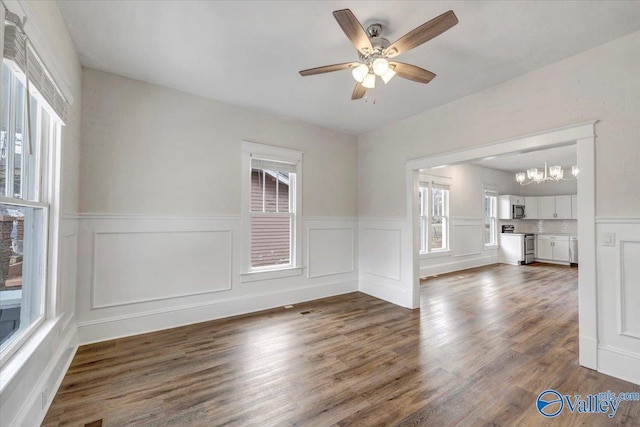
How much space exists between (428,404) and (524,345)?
1619mm

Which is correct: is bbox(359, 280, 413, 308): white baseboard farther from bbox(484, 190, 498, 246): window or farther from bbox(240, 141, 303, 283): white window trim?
bbox(484, 190, 498, 246): window

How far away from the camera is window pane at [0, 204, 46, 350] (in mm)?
1494

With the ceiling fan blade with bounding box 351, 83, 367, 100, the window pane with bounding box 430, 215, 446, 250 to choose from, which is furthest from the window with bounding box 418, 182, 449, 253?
the ceiling fan blade with bounding box 351, 83, 367, 100

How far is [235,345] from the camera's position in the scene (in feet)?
9.20

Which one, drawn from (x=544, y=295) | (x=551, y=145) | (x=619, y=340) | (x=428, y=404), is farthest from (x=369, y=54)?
(x=544, y=295)

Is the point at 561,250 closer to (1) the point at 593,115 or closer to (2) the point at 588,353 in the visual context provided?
(2) the point at 588,353

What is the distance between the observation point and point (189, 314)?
3326 mm

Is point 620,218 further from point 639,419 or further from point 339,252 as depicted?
point 339,252

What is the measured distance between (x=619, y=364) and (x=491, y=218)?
637 cm

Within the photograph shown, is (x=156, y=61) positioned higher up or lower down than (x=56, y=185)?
higher up

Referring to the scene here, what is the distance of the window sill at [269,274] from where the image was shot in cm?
375

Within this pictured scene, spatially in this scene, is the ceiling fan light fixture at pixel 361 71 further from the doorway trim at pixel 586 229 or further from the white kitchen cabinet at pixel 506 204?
the white kitchen cabinet at pixel 506 204

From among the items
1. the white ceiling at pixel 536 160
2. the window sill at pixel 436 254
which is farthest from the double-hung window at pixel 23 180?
the white ceiling at pixel 536 160

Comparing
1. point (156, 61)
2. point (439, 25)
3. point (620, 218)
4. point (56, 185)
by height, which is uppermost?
point (156, 61)
